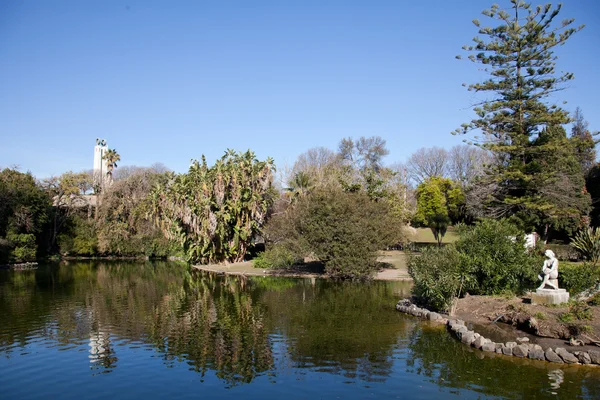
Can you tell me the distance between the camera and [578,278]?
18938mm

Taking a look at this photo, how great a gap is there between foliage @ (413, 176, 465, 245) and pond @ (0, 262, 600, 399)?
3241cm

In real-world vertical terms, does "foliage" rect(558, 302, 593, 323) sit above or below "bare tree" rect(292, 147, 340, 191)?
below

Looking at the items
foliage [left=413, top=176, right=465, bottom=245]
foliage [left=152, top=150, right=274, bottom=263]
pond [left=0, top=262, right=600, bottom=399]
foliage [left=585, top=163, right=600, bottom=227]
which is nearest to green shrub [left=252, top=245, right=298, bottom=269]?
foliage [left=152, top=150, right=274, bottom=263]

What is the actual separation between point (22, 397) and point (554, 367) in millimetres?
12983

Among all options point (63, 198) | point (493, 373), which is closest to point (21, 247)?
point (63, 198)

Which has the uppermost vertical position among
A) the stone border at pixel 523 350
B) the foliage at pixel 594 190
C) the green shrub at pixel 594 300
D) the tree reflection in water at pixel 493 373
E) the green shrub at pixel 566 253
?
the foliage at pixel 594 190

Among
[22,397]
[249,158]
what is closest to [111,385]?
[22,397]

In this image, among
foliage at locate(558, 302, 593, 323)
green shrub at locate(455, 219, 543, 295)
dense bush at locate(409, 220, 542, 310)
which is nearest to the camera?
foliage at locate(558, 302, 593, 323)

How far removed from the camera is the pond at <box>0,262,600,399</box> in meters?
A: 11.8

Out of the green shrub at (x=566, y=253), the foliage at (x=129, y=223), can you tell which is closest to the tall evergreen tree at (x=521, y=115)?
the green shrub at (x=566, y=253)

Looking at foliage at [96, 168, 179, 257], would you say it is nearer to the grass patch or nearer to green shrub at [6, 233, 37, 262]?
green shrub at [6, 233, 37, 262]

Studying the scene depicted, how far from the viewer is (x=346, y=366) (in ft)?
44.0

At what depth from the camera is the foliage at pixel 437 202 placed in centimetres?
5575

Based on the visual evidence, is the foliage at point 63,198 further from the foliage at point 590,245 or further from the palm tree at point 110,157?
the foliage at point 590,245
